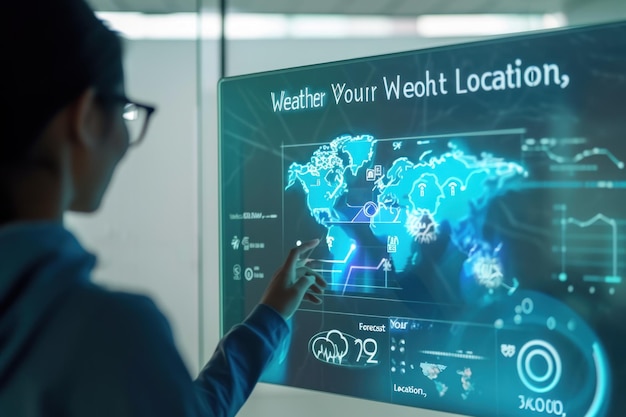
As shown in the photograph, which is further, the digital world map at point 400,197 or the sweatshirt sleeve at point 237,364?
the digital world map at point 400,197

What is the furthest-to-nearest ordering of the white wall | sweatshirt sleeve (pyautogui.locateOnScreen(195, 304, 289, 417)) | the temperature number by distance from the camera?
the white wall
the temperature number
sweatshirt sleeve (pyautogui.locateOnScreen(195, 304, 289, 417))

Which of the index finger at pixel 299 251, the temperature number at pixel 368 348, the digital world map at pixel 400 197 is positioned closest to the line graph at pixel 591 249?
the digital world map at pixel 400 197

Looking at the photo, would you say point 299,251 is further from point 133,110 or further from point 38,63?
point 38,63

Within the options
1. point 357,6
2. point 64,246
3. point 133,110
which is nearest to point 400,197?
point 133,110

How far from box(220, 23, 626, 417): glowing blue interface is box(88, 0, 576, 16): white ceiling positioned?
0.44 metres

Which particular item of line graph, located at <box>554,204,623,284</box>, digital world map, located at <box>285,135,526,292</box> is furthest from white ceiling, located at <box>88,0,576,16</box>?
line graph, located at <box>554,204,623,284</box>

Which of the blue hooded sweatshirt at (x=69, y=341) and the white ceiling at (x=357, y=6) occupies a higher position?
the white ceiling at (x=357, y=6)

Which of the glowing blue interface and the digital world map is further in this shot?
the digital world map

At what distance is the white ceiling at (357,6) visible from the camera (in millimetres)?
1802

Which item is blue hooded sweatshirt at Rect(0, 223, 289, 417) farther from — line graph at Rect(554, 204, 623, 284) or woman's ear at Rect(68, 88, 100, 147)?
line graph at Rect(554, 204, 623, 284)

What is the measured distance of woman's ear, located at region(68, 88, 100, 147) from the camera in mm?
807

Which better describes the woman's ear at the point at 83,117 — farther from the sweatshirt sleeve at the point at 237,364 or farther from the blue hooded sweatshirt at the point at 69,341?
the sweatshirt sleeve at the point at 237,364

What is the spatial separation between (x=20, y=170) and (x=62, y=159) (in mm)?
49

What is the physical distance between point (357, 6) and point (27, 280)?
1.50 m
